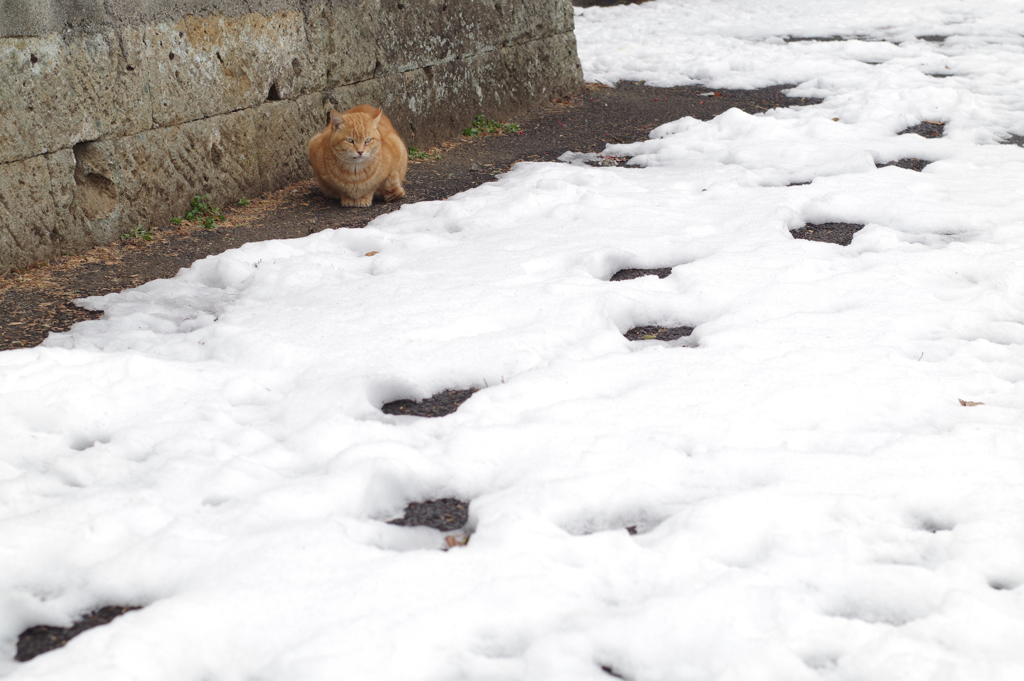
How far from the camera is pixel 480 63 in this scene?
6398 millimetres

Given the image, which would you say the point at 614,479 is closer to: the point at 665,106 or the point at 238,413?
the point at 238,413

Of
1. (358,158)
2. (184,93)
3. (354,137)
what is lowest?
(358,158)

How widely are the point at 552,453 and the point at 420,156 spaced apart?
385cm

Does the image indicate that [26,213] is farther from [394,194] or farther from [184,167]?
[394,194]

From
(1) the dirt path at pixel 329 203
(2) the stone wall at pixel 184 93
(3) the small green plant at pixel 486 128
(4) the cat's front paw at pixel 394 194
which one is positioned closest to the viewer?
(1) the dirt path at pixel 329 203

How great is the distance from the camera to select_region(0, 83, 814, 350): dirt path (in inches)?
136

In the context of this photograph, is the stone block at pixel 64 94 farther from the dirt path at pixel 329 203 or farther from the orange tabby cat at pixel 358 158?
the orange tabby cat at pixel 358 158

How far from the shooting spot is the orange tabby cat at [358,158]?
457 centimetres

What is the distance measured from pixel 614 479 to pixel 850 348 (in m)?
1.19

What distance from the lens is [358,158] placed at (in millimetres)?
4574

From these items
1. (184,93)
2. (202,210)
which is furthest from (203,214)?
(184,93)

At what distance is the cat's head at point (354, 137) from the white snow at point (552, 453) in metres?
0.43

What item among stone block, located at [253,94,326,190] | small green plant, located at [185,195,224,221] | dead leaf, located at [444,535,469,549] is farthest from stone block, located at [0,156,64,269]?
dead leaf, located at [444,535,469,549]

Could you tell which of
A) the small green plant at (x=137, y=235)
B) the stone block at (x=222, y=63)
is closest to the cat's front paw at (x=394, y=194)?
the stone block at (x=222, y=63)
